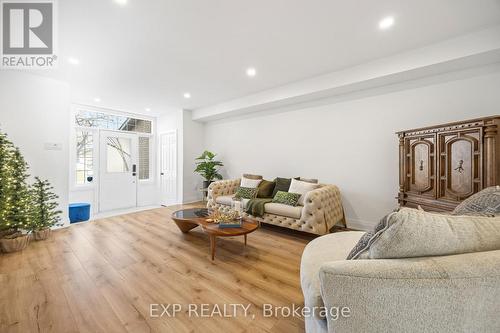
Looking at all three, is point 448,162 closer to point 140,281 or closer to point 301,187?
point 301,187

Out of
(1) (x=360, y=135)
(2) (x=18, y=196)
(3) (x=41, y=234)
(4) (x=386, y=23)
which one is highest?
(4) (x=386, y=23)

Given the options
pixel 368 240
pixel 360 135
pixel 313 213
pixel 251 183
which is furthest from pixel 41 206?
pixel 360 135

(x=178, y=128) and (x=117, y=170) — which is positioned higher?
(x=178, y=128)

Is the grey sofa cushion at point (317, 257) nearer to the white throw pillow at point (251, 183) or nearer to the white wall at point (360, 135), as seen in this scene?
the white wall at point (360, 135)

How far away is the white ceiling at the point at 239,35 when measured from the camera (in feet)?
6.53

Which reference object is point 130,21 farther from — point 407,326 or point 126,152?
point 126,152

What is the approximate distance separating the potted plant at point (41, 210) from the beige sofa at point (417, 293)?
13.5ft

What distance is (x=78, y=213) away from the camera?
162 inches

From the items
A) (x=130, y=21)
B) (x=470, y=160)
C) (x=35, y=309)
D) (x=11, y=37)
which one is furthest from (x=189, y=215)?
(x=470, y=160)

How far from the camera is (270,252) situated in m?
2.67

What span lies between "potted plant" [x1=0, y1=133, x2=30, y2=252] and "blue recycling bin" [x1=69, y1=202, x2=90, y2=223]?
1108 mm

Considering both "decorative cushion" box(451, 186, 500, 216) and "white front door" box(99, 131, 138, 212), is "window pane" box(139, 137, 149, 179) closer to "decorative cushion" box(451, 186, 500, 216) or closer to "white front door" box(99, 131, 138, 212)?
"white front door" box(99, 131, 138, 212)

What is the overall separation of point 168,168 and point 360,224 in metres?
5.12

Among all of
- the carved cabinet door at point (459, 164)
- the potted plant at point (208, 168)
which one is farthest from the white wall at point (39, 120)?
the carved cabinet door at point (459, 164)
